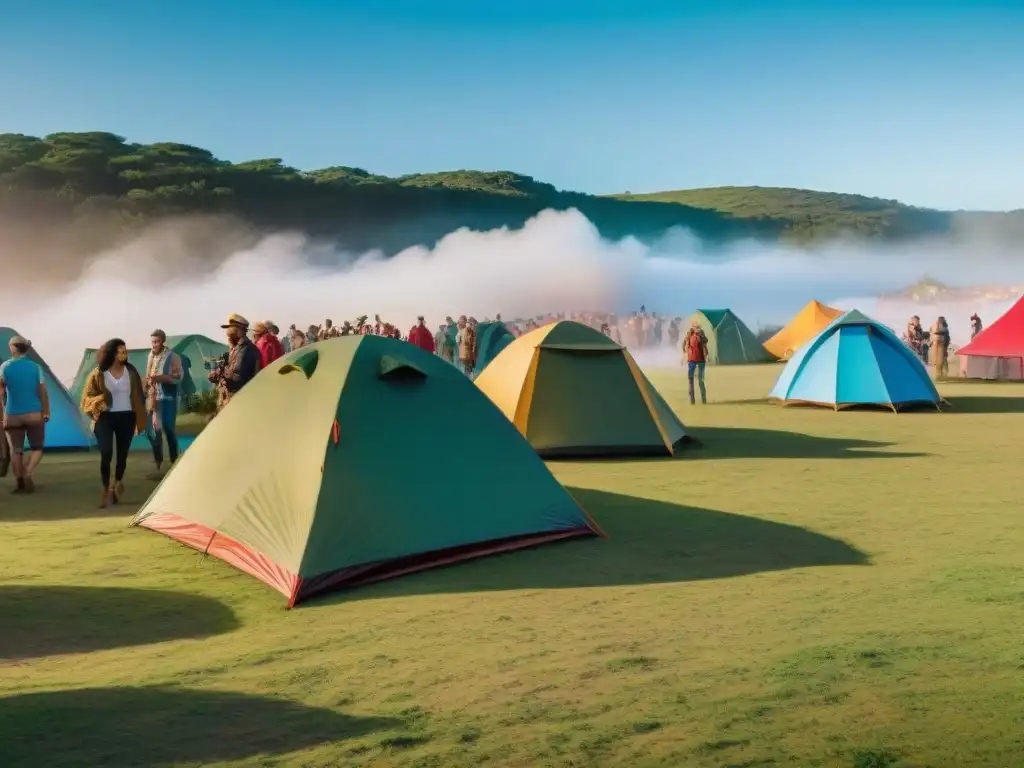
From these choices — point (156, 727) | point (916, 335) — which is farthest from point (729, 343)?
point (156, 727)

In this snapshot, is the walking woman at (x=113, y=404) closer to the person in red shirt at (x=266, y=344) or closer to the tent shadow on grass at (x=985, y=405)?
the person in red shirt at (x=266, y=344)

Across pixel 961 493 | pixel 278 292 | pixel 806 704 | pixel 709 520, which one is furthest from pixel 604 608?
pixel 278 292

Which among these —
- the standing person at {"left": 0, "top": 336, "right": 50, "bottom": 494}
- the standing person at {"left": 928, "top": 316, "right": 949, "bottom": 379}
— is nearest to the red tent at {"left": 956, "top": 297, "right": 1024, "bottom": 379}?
the standing person at {"left": 928, "top": 316, "right": 949, "bottom": 379}

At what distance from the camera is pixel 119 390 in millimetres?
10953

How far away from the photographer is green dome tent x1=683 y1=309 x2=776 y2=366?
41.0 metres

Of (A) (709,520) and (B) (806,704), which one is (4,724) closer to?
(B) (806,704)

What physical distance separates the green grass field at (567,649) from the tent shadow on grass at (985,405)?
10.8 meters

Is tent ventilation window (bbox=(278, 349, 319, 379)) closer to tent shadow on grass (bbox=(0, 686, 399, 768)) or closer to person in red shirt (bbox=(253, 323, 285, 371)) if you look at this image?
person in red shirt (bbox=(253, 323, 285, 371))

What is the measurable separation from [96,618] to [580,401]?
855 cm

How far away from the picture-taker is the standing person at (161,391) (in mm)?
12719

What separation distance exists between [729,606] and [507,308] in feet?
287

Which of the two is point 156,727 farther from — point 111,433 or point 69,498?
point 69,498

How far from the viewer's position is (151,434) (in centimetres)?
1322

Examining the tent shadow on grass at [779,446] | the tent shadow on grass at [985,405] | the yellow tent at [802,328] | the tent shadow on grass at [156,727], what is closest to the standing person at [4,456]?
the tent shadow on grass at [156,727]
